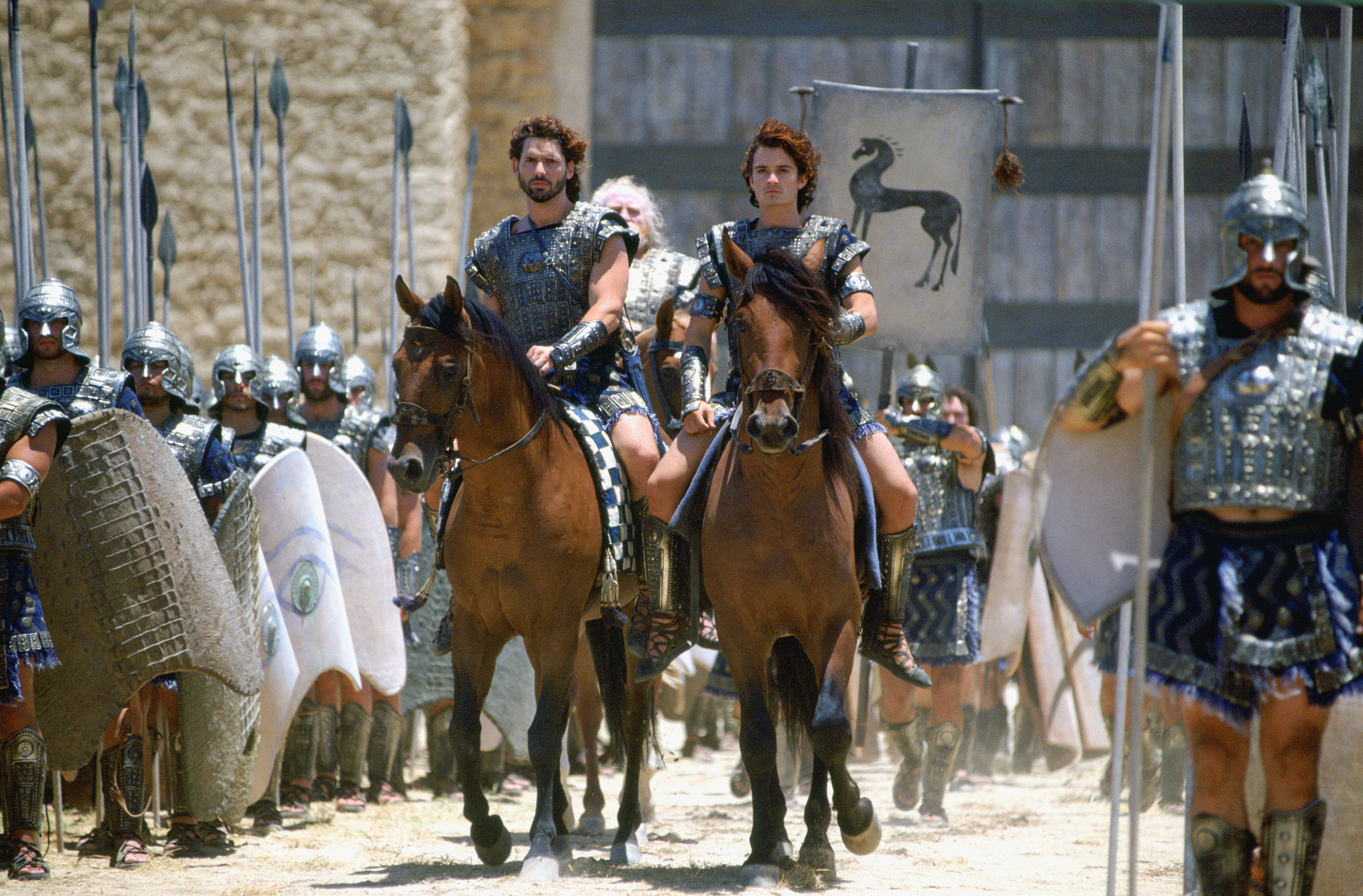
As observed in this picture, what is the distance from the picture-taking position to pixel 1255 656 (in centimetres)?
353

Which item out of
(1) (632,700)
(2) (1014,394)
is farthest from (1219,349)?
(2) (1014,394)

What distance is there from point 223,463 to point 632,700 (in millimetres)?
1818

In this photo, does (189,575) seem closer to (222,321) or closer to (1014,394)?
(222,321)

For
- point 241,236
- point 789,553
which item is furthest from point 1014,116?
point 789,553

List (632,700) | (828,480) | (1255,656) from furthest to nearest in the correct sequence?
(632,700) < (828,480) < (1255,656)

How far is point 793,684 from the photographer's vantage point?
5102mm

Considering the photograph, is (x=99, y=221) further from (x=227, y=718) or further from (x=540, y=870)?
(x=540, y=870)

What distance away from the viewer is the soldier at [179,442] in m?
5.76

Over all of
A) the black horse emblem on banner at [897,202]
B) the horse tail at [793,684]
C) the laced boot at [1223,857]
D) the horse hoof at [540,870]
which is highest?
the black horse emblem on banner at [897,202]

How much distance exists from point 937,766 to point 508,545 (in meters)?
2.87

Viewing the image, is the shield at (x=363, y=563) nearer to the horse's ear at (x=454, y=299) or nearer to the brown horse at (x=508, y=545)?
the brown horse at (x=508, y=545)

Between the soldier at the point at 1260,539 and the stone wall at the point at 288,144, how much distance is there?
9.72 meters

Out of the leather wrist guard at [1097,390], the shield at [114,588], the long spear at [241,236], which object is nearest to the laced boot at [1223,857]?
the leather wrist guard at [1097,390]

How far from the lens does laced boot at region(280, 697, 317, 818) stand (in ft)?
22.3
